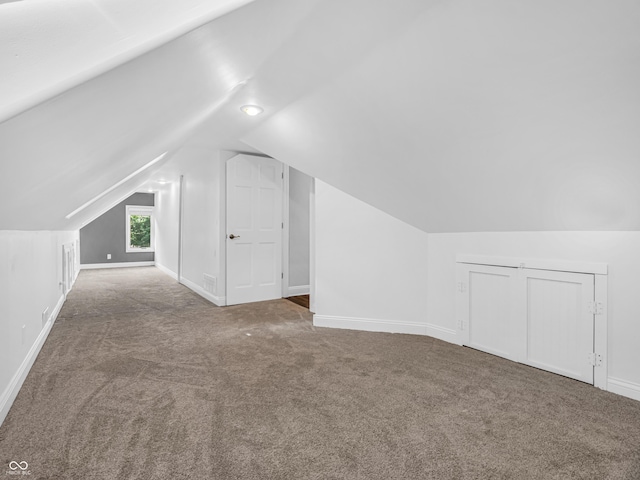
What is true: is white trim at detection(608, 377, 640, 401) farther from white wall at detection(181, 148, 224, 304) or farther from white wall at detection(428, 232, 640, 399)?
white wall at detection(181, 148, 224, 304)

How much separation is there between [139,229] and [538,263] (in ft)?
33.2

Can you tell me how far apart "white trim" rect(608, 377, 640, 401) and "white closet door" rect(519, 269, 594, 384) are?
109 millimetres

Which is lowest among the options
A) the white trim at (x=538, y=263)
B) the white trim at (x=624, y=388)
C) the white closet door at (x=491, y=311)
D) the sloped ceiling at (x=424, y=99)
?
the white trim at (x=624, y=388)

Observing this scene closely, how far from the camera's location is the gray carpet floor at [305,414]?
1.45 metres

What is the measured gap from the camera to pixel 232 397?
6.69 feet

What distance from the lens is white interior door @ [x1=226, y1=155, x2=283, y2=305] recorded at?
4.68 m

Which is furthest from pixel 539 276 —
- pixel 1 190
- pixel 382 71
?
pixel 1 190

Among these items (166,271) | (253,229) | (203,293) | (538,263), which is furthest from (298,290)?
(166,271)

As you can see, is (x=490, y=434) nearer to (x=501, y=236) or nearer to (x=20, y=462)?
(x=501, y=236)

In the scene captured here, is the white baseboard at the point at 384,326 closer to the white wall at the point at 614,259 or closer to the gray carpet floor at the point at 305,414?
the gray carpet floor at the point at 305,414

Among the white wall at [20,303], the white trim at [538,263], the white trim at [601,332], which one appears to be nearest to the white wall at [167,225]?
the white wall at [20,303]

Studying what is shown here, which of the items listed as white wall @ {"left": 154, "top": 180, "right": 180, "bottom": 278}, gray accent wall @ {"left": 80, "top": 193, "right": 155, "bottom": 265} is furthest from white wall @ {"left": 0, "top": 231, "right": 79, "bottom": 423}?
gray accent wall @ {"left": 80, "top": 193, "right": 155, "bottom": 265}

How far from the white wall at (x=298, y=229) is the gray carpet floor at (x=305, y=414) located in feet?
7.45

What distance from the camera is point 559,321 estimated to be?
7.97 feet
